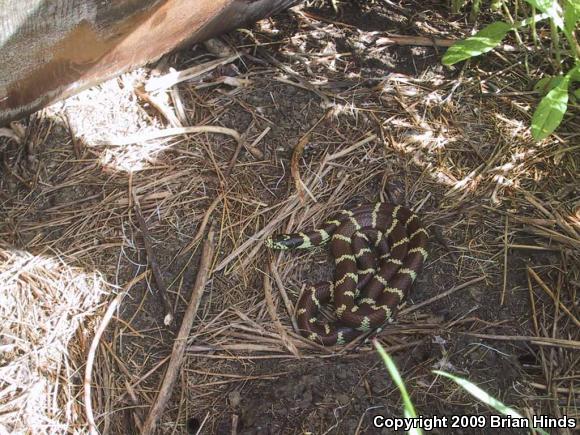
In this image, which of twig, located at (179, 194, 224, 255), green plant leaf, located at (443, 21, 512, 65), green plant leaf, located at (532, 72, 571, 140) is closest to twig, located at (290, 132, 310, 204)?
twig, located at (179, 194, 224, 255)

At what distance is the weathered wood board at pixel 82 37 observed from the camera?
339cm

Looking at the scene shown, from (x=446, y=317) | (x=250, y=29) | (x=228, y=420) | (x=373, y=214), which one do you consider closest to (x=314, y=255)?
(x=373, y=214)

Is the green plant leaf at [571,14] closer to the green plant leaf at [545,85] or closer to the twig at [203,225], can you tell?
the green plant leaf at [545,85]

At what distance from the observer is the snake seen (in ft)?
12.8

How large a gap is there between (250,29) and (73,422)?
3.17 metres

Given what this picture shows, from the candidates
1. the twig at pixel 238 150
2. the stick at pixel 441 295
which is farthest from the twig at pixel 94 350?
the stick at pixel 441 295

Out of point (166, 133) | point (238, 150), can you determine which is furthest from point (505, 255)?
→ point (166, 133)

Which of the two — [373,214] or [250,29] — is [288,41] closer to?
[250,29]

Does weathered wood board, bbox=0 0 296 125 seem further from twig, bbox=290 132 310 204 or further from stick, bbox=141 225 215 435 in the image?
stick, bbox=141 225 215 435

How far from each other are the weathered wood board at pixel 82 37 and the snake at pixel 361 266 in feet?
4.97

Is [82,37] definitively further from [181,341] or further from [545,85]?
[545,85]

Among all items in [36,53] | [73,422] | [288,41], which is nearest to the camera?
[73,422]

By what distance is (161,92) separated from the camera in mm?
4453

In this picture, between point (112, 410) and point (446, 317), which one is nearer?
point (112, 410)
